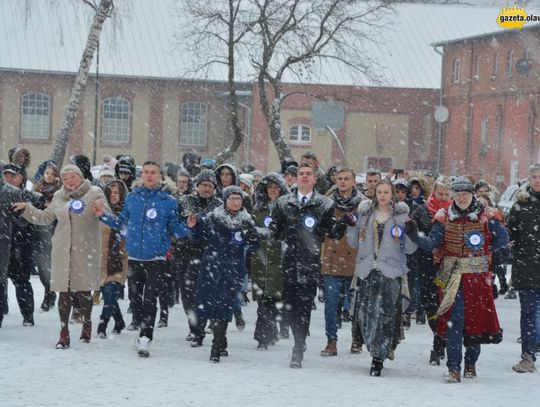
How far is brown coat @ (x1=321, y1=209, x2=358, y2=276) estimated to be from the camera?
1207 centimetres

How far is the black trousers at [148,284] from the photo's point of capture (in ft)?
36.2

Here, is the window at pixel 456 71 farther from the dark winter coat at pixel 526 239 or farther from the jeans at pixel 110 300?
the dark winter coat at pixel 526 239

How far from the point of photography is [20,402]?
27.9 feet

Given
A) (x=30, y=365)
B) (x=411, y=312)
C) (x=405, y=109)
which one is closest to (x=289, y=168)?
(x=411, y=312)

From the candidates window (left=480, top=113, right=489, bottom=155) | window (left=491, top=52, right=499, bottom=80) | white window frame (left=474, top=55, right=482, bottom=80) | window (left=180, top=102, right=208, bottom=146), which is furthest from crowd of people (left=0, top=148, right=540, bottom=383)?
white window frame (left=474, top=55, right=482, bottom=80)

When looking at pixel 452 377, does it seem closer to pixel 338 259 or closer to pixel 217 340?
pixel 217 340

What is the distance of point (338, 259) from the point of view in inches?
477

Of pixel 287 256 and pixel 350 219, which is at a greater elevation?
pixel 350 219

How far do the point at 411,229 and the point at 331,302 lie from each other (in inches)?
67.2

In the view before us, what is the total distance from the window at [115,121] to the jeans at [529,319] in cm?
4483

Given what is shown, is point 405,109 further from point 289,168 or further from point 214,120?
→ point 289,168

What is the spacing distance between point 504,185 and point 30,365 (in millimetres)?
43380

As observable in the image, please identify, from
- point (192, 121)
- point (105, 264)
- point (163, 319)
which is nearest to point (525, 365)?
point (163, 319)

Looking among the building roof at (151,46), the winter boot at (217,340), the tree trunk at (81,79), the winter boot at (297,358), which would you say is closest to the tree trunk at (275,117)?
the tree trunk at (81,79)
